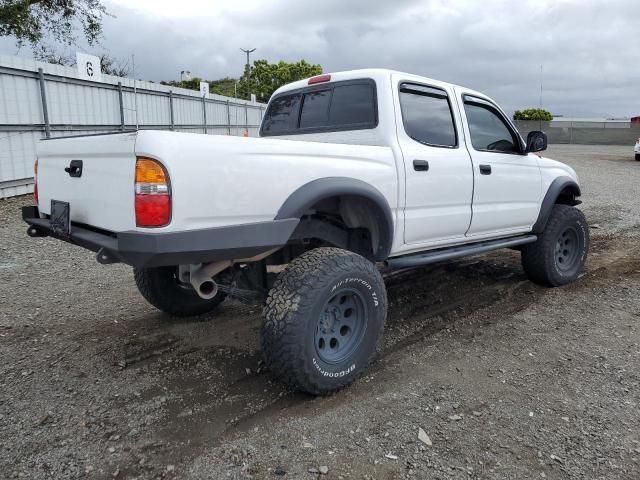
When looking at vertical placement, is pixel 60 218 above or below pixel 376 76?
below

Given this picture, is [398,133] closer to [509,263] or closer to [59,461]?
[59,461]

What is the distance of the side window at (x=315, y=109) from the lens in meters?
4.17

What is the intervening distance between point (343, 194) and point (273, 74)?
42.9 metres

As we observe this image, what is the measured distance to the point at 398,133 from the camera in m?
3.70

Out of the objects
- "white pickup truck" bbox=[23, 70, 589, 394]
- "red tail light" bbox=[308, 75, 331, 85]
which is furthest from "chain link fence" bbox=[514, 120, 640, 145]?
"red tail light" bbox=[308, 75, 331, 85]

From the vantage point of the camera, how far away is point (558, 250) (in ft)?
18.1

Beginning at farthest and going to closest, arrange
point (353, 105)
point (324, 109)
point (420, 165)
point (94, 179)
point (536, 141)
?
point (536, 141) → point (324, 109) → point (353, 105) → point (420, 165) → point (94, 179)

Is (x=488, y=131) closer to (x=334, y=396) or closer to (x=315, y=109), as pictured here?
(x=315, y=109)

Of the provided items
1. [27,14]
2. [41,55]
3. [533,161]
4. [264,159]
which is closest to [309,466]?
[264,159]

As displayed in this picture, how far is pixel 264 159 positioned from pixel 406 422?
5.38ft

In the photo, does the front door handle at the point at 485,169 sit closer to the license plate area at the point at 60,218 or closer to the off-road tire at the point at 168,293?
the off-road tire at the point at 168,293

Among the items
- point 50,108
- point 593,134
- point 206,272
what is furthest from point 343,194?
point 593,134

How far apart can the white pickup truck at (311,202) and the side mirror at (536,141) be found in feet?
0.04

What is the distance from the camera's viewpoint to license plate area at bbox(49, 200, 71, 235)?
3.09 m
